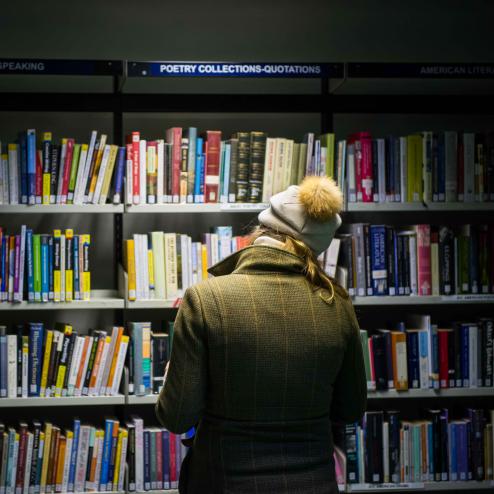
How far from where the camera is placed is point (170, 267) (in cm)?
339

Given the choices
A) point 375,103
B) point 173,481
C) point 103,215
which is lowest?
point 173,481

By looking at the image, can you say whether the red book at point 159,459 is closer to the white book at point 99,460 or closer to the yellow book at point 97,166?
the white book at point 99,460

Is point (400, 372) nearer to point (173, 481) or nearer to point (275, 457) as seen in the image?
point (173, 481)

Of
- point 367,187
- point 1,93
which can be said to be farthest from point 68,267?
point 367,187

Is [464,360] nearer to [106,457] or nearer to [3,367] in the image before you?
[106,457]

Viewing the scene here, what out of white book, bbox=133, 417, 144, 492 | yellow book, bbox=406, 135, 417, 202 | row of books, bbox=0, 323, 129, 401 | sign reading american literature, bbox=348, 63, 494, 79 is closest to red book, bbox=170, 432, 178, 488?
white book, bbox=133, 417, 144, 492

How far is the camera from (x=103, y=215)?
12.3 ft

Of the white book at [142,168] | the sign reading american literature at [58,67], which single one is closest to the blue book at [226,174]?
the white book at [142,168]

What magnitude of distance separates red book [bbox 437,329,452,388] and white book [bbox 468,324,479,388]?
0.36ft

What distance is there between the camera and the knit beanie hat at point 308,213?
211 cm

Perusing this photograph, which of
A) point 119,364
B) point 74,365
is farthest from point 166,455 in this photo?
point 74,365

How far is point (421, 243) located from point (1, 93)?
2060 millimetres

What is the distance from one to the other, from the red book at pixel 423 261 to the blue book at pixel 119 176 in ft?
4.37

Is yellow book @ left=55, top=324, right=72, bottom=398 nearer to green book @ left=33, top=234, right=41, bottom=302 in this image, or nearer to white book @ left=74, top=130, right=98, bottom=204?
green book @ left=33, top=234, right=41, bottom=302
